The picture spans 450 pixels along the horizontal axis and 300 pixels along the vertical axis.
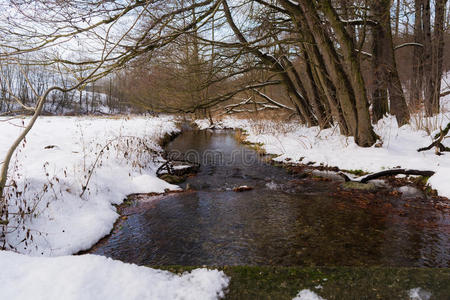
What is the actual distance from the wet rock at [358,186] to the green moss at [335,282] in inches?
137

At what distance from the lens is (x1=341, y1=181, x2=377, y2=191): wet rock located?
545 cm

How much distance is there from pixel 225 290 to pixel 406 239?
9.21ft

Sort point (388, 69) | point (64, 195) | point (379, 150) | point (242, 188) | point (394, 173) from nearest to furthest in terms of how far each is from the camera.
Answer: point (64, 195) < point (394, 173) < point (242, 188) < point (379, 150) < point (388, 69)

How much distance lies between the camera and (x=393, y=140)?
300 inches

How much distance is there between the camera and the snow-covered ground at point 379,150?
555cm

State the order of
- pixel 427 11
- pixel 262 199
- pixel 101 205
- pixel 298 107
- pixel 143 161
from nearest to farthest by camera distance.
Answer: pixel 101 205
pixel 262 199
pixel 143 161
pixel 427 11
pixel 298 107

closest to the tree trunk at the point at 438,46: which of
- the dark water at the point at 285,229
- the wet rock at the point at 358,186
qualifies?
the wet rock at the point at 358,186

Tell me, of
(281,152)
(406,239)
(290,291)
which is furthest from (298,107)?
(290,291)

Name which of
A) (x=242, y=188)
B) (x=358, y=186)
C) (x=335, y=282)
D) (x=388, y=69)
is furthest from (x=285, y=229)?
(x=388, y=69)

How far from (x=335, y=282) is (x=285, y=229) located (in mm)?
1811

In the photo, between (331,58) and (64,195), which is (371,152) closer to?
(331,58)

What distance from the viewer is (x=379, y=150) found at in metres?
6.94

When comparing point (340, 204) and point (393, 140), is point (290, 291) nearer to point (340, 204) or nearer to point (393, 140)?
point (340, 204)

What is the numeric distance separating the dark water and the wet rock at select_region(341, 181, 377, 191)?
0.88 feet
